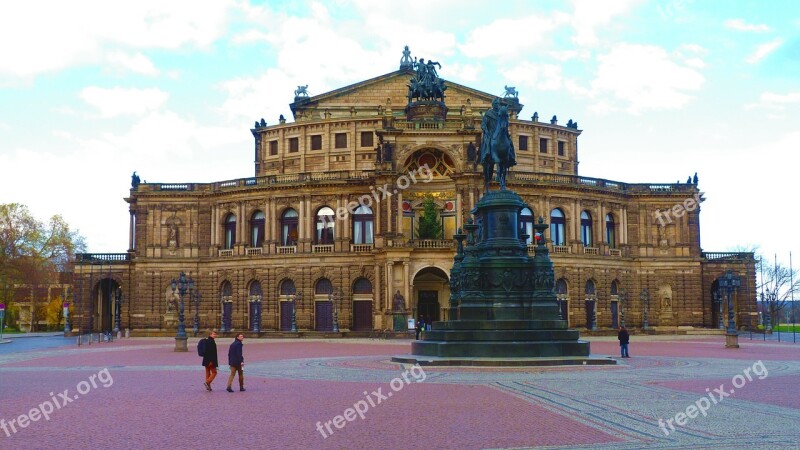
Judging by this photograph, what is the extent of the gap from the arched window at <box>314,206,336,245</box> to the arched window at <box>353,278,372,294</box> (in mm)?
4582

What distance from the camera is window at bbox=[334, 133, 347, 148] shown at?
79875mm

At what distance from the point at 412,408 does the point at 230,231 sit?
61.1m

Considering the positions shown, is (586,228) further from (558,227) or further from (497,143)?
(497,143)

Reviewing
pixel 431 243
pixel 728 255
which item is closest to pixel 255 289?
pixel 431 243

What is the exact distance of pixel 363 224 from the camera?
72438mm

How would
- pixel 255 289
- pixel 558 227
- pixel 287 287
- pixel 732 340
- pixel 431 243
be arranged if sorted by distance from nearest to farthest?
pixel 732 340
pixel 431 243
pixel 287 287
pixel 558 227
pixel 255 289

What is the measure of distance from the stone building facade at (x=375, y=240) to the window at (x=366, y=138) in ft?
0.44

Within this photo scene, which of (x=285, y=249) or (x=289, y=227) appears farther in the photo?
(x=289, y=227)

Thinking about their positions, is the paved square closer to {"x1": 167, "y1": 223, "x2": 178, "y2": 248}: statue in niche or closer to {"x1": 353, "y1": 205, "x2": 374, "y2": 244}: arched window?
{"x1": 353, "y1": 205, "x2": 374, "y2": 244}: arched window

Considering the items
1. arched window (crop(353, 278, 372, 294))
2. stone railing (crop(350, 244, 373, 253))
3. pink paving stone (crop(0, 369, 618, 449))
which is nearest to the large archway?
arched window (crop(353, 278, 372, 294))

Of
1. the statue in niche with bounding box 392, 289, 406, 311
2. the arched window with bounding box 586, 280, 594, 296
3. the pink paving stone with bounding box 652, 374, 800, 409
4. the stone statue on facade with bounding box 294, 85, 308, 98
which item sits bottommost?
the pink paving stone with bounding box 652, 374, 800, 409

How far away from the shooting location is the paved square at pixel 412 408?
45.8 ft

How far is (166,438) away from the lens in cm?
1426

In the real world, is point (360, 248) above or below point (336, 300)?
above
